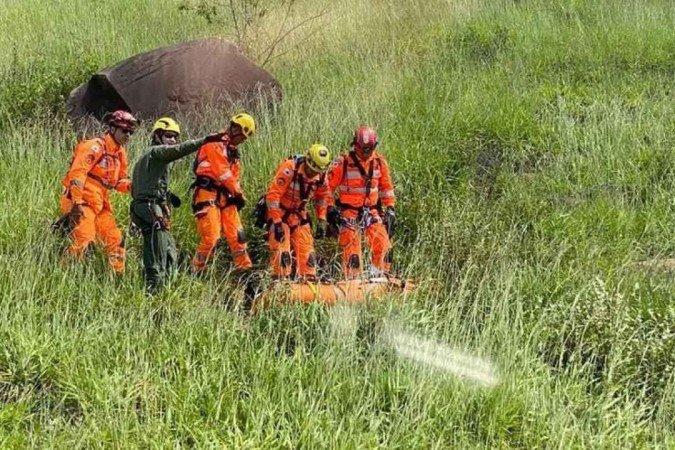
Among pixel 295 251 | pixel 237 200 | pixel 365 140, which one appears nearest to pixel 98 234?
pixel 237 200

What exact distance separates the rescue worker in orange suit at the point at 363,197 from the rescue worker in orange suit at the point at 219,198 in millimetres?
940

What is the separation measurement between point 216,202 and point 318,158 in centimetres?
105

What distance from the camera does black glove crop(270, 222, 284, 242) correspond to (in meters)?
6.18

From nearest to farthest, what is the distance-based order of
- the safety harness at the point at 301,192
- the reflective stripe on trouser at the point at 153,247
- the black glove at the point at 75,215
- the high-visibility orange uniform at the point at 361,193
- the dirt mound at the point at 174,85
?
the reflective stripe on trouser at the point at 153,247 < the black glove at the point at 75,215 < the safety harness at the point at 301,192 < the high-visibility orange uniform at the point at 361,193 < the dirt mound at the point at 174,85

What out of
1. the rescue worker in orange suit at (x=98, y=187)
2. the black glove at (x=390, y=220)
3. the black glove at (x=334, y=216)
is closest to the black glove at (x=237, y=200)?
the black glove at (x=334, y=216)

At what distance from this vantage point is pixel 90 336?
14.0ft

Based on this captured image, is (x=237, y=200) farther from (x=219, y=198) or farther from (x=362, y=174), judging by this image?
(x=362, y=174)

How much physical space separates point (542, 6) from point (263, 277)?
29.9 ft

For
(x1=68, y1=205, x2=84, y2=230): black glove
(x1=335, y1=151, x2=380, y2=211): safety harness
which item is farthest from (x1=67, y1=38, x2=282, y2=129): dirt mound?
(x1=68, y1=205, x2=84, y2=230): black glove

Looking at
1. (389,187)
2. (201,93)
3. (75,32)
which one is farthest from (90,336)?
(75,32)

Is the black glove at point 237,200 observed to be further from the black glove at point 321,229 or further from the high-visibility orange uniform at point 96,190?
the high-visibility orange uniform at point 96,190

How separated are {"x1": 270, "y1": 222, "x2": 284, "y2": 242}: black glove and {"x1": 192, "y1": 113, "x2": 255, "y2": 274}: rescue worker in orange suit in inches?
12.2

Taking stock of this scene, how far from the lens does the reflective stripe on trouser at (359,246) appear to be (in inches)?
246

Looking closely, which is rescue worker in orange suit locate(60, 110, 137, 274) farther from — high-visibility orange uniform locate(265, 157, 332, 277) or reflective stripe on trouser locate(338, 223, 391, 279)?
reflective stripe on trouser locate(338, 223, 391, 279)
